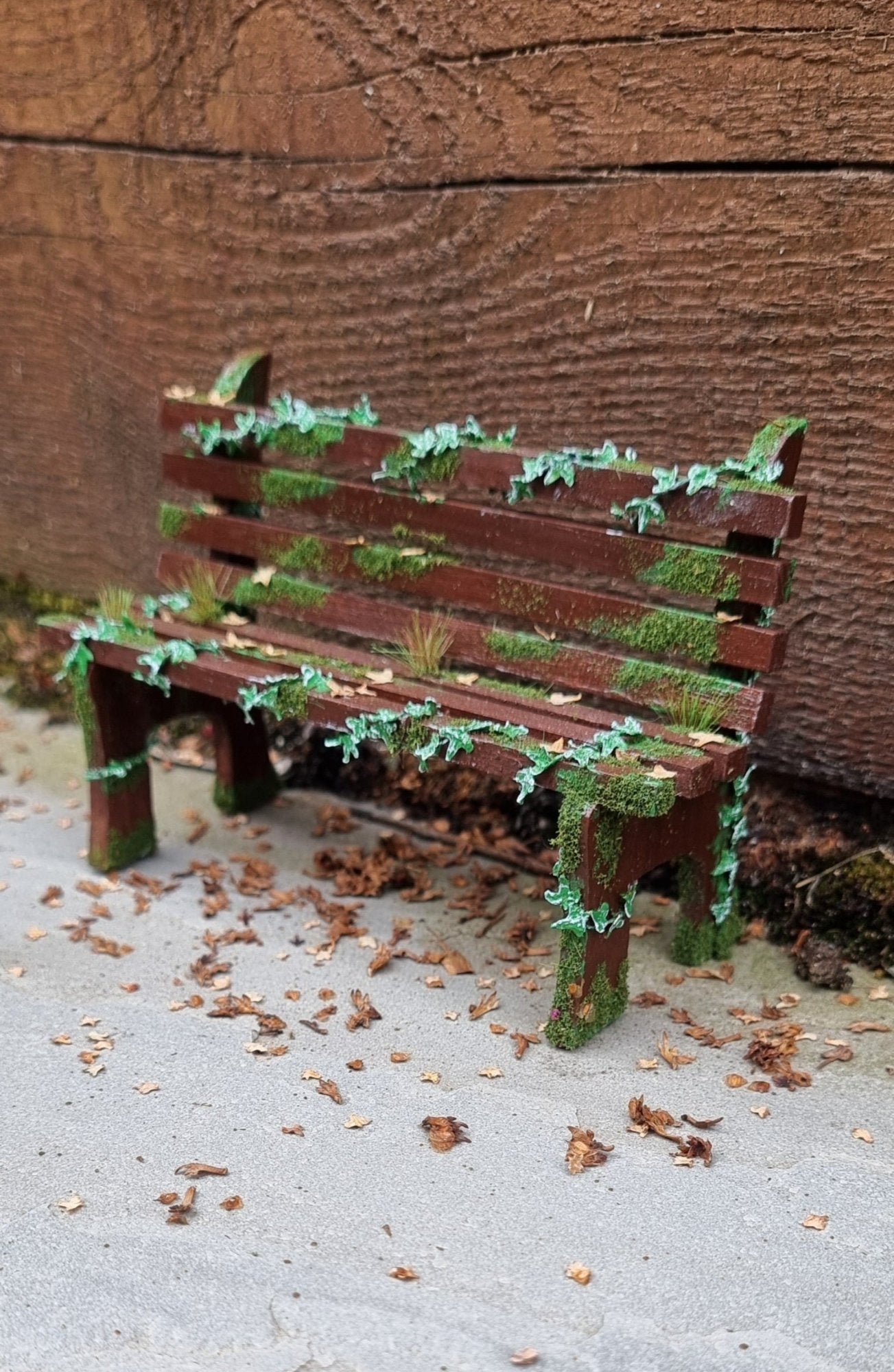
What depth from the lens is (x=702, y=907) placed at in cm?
333

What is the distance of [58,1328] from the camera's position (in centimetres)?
219

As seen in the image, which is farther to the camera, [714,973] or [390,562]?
[390,562]

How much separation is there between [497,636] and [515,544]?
0.80 ft

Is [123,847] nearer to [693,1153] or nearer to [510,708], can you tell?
[510,708]

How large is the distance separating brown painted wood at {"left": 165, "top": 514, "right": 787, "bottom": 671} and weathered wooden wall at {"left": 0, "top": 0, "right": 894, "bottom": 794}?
552 millimetres

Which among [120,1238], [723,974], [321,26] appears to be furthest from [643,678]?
[321,26]

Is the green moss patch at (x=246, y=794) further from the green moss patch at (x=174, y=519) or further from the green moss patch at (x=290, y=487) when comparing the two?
the green moss patch at (x=290, y=487)

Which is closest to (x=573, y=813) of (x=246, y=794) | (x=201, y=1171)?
(x=201, y=1171)

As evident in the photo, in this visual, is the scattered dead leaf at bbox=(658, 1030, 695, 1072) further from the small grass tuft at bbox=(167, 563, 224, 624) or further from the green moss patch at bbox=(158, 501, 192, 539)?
the green moss patch at bbox=(158, 501, 192, 539)

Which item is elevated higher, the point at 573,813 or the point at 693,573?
the point at 693,573

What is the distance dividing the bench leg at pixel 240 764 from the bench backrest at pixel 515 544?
1.36 feet

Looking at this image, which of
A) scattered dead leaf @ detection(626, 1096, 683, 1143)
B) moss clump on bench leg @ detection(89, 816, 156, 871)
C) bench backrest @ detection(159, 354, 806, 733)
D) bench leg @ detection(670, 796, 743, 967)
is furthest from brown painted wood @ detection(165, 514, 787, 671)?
scattered dead leaf @ detection(626, 1096, 683, 1143)

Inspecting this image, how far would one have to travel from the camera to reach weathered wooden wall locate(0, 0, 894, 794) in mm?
3301

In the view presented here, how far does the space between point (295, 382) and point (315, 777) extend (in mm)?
→ 1311
